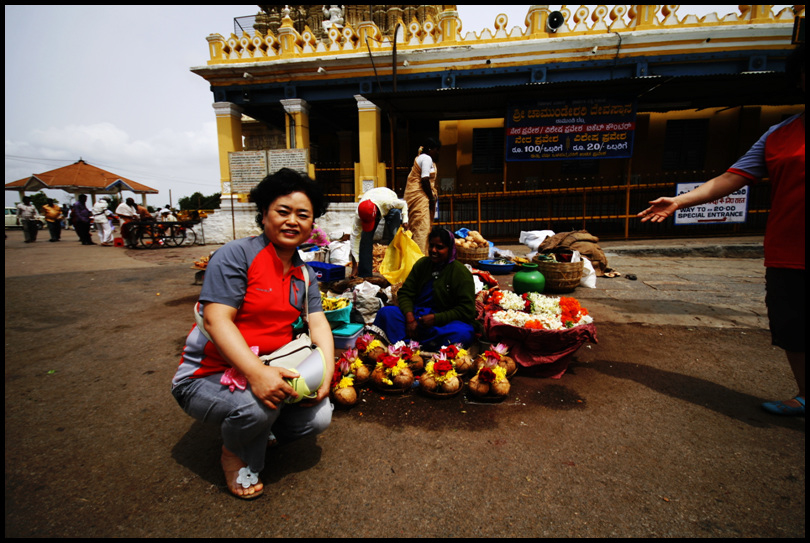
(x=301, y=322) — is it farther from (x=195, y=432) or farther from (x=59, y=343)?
(x=59, y=343)

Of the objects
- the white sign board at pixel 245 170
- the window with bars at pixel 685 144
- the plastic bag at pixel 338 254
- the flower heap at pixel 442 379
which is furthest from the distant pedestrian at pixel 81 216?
the window with bars at pixel 685 144

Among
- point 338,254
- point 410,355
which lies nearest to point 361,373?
point 410,355

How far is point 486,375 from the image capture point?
2.85 m

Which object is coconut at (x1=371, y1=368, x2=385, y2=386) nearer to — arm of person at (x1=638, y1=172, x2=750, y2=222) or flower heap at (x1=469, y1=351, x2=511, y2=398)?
flower heap at (x1=469, y1=351, x2=511, y2=398)

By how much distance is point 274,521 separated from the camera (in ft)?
5.94

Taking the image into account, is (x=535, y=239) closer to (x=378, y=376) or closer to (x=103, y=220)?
(x=378, y=376)

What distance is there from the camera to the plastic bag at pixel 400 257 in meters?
5.32

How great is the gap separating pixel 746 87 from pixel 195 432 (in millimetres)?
13908

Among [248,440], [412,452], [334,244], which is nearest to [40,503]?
[248,440]

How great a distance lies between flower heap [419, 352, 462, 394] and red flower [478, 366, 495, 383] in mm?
195

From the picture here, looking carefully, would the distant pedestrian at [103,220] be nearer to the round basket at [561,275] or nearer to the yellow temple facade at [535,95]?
the yellow temple facade at [535,95]

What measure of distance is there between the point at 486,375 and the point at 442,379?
334mm

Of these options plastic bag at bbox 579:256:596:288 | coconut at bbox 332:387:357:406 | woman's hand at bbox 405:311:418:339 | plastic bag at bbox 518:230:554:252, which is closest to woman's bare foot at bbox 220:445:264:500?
coconut at bbox 332:387:357:406

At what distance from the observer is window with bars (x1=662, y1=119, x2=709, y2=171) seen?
12.4m
